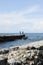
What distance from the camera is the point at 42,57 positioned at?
11008 mm

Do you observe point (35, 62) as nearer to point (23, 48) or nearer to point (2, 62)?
point (23, 48)

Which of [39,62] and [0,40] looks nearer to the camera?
[39,62]

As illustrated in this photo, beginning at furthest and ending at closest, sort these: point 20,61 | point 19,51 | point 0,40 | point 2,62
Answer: point 0,40 < point 19,51 < point 20,61 < point 2,62

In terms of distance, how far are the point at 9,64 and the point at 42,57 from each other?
2475mm

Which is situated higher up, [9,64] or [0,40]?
[9,64]

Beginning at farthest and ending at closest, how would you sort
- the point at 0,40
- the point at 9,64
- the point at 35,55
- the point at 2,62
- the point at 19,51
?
the point at 0,40 < the point at 19,51 < the point at 35,55 < the point at 9,64 < the point at 2,62

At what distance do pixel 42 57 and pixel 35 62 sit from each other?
756mm

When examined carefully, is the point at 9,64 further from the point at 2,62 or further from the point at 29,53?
the point at 29,53

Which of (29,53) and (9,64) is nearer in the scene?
(9,64)

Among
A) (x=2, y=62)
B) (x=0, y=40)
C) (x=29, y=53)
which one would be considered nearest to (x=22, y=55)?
(x=29, y=53)

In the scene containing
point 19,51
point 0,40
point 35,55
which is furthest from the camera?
point 0,40

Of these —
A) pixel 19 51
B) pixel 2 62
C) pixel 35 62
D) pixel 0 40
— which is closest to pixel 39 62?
pixel 35 62

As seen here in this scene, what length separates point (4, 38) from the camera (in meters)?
53.0

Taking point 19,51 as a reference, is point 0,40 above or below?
below
